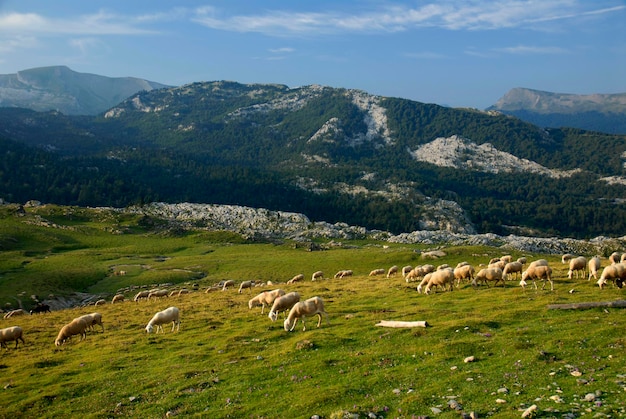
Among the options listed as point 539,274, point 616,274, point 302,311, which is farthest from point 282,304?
point 616,274

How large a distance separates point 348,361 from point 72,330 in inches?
898

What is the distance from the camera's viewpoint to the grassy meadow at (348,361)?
17175mm

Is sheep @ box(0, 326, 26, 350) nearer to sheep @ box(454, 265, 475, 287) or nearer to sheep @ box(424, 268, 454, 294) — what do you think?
sheep @ box(424, 268, 454, 294)

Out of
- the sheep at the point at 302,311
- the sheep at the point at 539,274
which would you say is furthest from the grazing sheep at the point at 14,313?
the sheep at the point at 539,274

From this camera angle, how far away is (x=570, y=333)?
75.3ft

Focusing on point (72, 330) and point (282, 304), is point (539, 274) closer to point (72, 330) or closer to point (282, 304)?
point (282, 304)

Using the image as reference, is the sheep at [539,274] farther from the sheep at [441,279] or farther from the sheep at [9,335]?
the sheep at [9,335]

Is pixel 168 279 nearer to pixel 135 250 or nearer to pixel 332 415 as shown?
pixel 135 250

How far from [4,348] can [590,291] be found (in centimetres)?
4190

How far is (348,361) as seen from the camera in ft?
73.6

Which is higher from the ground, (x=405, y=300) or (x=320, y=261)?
(x=405, y=300)

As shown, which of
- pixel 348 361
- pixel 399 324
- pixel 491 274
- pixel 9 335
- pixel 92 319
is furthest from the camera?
pixel 491 274

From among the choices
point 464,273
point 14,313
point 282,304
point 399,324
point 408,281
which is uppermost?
point 464,273

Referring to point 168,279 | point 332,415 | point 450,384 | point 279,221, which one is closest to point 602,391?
point 450,384
